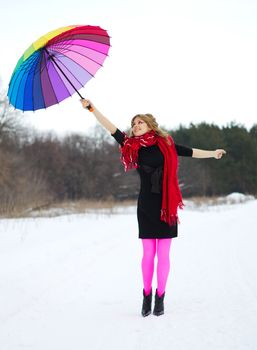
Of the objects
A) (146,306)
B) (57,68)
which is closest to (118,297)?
(146,306)

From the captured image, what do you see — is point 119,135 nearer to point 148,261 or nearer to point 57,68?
point 57,68

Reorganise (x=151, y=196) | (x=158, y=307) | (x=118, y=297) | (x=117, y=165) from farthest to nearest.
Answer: (x=117, y=165) → (x=118, y=297) → (x=151, y=196) → (x=158, y=307)

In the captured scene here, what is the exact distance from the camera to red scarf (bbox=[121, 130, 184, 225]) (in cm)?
414

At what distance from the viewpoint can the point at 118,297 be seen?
4.86m

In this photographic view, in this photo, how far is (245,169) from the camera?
41.8 meters

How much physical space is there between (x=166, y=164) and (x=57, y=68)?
1.63 meters

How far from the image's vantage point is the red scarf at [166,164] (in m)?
4.14

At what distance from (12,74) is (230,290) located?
3.37 metres

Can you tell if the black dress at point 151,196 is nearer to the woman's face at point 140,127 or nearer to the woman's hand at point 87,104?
the woman's face at point 140,127

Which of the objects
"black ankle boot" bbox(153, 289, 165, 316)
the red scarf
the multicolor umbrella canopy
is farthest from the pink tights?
the multicolor umbrella canopy

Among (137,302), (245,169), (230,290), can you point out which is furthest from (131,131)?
(245,169)

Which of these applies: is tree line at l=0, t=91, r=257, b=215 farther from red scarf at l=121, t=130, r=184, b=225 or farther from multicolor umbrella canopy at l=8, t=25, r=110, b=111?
red scarf at l=121, t=130, r=184, b=225

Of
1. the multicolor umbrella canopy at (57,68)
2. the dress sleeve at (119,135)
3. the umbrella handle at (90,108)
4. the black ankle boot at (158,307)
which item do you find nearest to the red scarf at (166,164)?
the dress sleeve at (119,135)

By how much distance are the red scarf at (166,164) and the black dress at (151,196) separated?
5cm
